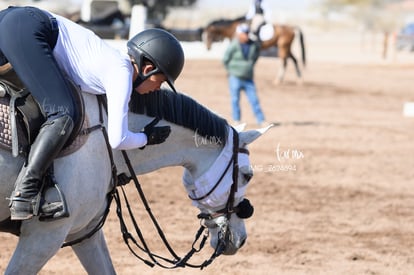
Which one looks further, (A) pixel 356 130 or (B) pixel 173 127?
(A) pixel 356 130

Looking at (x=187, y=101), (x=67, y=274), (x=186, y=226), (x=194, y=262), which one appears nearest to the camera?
(x=187, y=101)

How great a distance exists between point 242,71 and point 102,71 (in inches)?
403

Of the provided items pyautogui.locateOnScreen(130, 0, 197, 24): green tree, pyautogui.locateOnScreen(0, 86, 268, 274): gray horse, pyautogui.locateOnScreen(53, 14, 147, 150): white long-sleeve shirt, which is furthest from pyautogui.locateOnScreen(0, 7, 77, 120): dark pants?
pyautogui.locateOnScreen(130, 0, 197, 24): green tree

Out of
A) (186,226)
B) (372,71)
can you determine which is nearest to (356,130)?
(186,226)

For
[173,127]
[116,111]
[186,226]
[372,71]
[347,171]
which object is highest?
[116,111]

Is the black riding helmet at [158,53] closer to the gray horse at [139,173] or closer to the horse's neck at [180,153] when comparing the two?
the gray horse at [139,173]

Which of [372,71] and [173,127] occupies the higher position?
[173,127]

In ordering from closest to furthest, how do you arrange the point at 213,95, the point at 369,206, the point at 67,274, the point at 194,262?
the point at 67,274, the point at 194,262, the point at 369,206, the point at 213,95

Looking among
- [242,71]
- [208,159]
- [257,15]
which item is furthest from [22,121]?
[257,15]

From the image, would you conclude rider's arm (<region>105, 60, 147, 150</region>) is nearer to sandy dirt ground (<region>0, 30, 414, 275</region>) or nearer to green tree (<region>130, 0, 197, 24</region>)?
sandy dirt ground (<region>0, 30, 414, 275</region>)

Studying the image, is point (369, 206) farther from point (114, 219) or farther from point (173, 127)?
point (173, 127)

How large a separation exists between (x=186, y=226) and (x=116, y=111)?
3681 mm

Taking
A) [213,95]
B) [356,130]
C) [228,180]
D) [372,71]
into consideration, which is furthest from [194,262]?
[372,71]

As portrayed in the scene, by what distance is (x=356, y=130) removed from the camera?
14445 mm
